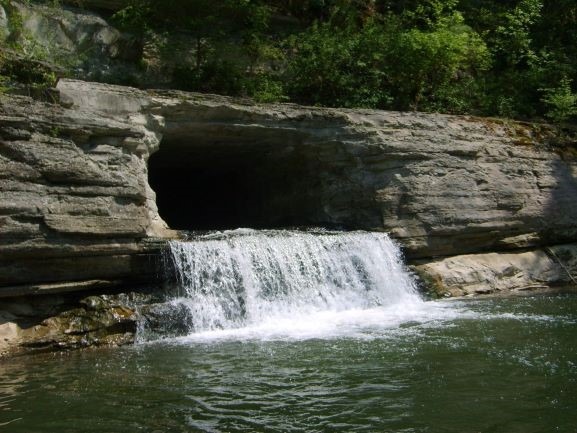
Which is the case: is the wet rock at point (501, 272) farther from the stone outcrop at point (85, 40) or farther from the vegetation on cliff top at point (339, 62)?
the stone outcrop at point (85, 40)

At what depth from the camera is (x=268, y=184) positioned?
14.5 meters

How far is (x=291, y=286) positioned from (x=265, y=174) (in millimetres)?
5309

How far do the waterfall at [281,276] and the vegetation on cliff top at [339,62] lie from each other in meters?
3.69

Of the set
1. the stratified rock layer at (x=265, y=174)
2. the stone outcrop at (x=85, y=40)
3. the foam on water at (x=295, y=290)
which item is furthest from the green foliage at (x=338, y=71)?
the foam on water at (x=295, y=290)

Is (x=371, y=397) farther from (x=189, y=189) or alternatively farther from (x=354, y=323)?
(x=189, y=189)

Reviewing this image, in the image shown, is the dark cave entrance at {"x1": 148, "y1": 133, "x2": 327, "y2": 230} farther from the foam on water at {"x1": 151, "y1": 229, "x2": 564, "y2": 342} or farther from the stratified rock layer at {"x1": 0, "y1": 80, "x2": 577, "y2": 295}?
the foam on water at {"x1": 151, "y1": 229, "x2": 564, "y2": 342}

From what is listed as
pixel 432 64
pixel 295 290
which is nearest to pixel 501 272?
pixel 295 290

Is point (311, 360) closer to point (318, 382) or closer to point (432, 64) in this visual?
point (318, 382)

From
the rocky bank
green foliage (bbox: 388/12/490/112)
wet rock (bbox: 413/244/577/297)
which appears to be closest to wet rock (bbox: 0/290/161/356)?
the rocky bank

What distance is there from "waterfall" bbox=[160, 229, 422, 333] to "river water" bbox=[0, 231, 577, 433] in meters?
0.02

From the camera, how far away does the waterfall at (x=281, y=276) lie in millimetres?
8797

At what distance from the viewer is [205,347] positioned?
23.7 feet

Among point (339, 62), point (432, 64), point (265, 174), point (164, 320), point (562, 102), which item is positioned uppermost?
point (432, 64)

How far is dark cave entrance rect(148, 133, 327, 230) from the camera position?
41.2 ft
